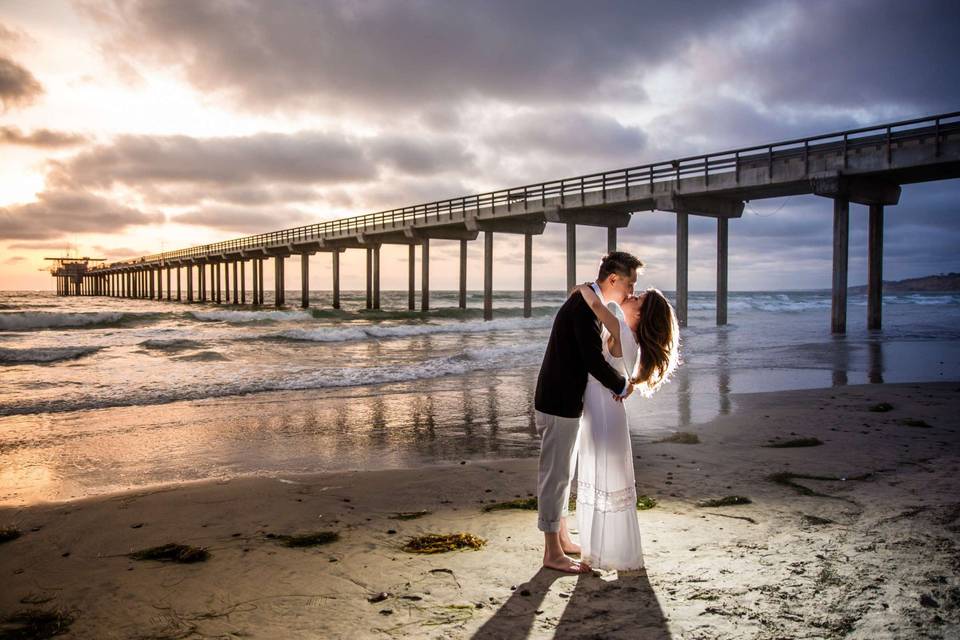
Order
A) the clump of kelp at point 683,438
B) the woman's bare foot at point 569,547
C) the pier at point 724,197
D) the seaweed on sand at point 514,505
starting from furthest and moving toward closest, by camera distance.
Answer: the pier at point 724,197
the clump of kelp at point 683,438
the seaweed on sand at point 514,505
the woman's bare foot at point 569,547

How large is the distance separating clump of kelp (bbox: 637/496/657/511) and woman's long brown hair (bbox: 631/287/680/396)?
1.39 meters

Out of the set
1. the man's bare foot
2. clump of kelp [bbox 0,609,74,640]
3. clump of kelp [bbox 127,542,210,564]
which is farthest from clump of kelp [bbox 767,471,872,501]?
clump of kelp [bbox 0,609,74,640]

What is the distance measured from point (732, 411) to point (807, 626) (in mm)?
6088

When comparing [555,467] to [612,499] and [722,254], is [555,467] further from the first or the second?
[722,254]

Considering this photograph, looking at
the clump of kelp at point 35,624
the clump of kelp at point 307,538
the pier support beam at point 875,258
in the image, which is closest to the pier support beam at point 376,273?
the pier support beam at point 875,258

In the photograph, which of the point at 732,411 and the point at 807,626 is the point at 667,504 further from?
the point at 732,411

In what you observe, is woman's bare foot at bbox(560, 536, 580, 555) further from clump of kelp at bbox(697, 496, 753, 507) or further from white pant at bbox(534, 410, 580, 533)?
clump of kelp at bbox(697, 496, 753, 507)

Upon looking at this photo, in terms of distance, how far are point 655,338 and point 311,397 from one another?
822 cm

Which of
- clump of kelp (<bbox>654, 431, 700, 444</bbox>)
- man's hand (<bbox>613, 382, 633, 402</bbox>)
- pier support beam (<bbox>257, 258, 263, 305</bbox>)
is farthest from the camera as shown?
pier support beam (<bbox>257, 258, 263, 305</bbox>)

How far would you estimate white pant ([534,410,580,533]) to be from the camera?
136 inches

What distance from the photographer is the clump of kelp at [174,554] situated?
350cm

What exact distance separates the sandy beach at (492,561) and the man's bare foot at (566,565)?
46 mm

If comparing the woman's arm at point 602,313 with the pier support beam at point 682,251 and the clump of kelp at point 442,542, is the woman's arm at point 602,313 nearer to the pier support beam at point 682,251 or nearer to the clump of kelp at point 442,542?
the clump of kelp at point 442,542

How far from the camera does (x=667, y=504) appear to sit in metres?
4.41
